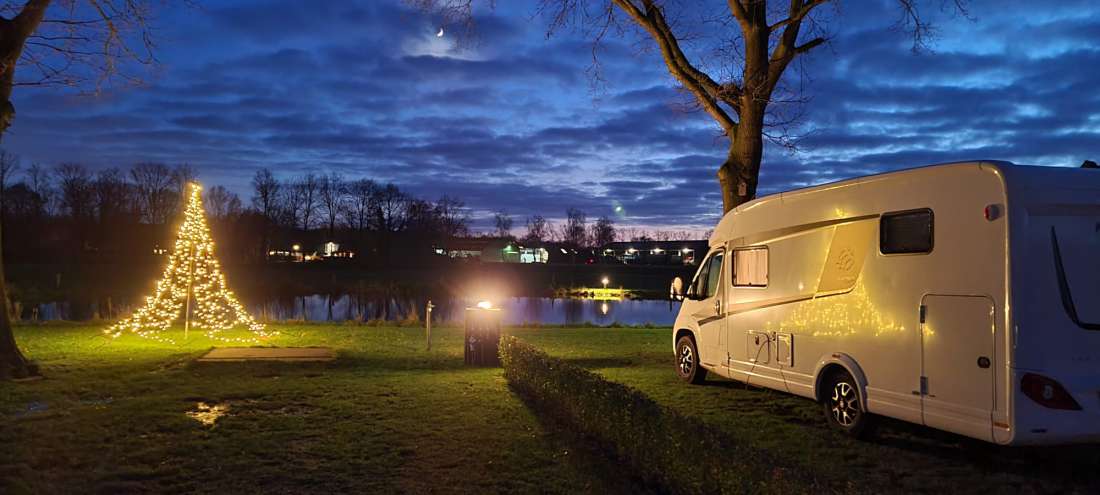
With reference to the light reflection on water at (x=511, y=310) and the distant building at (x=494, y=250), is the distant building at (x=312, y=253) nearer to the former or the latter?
the distant building at (x=494, y=250)

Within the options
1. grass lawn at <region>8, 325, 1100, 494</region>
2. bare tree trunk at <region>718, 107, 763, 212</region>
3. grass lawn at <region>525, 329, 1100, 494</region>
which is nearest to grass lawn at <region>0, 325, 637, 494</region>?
grass lawn at <region>8, 325, 1100, 494</region>

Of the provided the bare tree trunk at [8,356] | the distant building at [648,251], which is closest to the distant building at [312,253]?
the distant building at [648,251]

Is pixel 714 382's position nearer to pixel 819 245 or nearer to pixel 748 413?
pixel 748 413

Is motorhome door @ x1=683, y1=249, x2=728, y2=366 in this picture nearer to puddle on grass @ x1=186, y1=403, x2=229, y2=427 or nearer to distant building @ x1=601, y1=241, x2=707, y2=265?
puddle on grass @ x1=186, y1=403, x2=229, y2=427

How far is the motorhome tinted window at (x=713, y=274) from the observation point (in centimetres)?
1059

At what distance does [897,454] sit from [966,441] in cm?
102

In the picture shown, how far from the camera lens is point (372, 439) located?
743 centimetres

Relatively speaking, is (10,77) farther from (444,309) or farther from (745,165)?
(444,309)

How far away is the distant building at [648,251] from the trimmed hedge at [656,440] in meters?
93.5

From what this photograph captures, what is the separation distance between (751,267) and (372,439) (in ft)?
16.9

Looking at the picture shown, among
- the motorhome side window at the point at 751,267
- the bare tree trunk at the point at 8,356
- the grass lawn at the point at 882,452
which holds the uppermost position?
the motorhome side window at the point at 751,267

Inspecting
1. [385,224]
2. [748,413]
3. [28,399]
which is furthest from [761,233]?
[385,224]

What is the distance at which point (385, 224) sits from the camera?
3730 inches

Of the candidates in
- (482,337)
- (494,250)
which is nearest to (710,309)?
(482,337)
